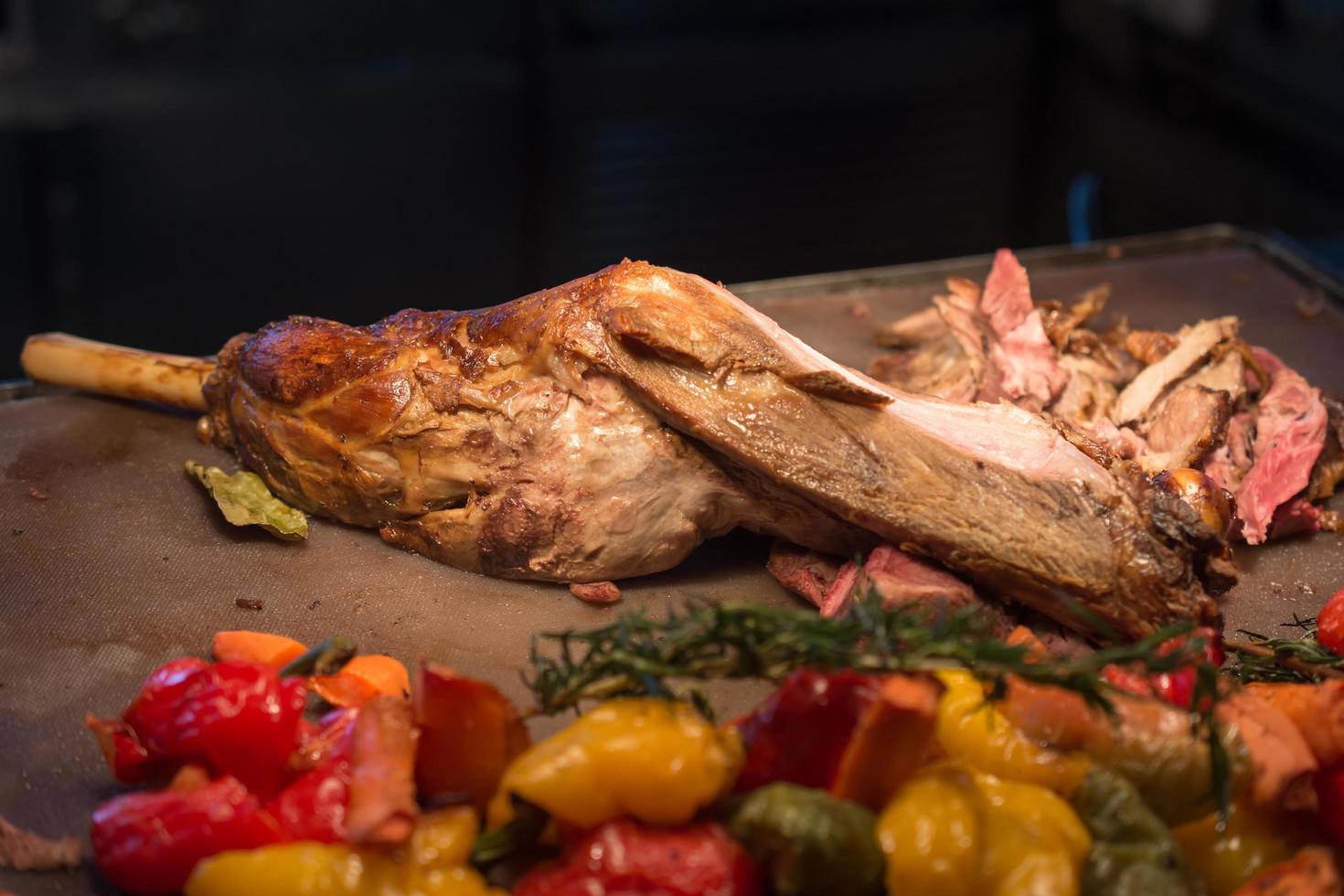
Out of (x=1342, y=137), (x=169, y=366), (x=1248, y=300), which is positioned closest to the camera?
(x=169, y=366)

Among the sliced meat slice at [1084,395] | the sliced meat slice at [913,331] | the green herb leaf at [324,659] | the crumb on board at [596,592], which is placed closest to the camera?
the green herb leaf at [324,659]

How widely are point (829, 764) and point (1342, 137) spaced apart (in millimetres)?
4766

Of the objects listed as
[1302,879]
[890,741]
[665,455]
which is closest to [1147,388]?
[665,455]

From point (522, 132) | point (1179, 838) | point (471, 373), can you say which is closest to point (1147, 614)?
point (1179, 838)

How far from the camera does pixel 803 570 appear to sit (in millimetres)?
3254

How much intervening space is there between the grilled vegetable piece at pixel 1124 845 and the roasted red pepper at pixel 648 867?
556mm

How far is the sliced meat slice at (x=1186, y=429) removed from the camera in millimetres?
3555

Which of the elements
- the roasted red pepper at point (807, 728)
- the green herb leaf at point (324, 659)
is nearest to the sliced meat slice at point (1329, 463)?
the roasted red pepper at point (807, 728)

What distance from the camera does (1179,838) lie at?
245 cm

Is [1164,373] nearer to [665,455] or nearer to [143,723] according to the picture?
[665,455]

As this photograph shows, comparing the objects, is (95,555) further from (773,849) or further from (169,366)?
(773,849)

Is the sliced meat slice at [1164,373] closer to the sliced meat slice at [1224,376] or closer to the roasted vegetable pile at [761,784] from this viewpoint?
the sliced meat slice at [1224,376]

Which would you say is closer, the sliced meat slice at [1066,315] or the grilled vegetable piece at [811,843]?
the grilled vegetable piece at [811,843]

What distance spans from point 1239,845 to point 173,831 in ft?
5.95
